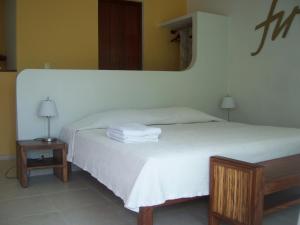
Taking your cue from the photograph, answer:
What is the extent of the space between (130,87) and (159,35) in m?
1.58

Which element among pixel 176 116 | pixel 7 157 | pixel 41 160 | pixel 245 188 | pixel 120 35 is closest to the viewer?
pixel 245 188

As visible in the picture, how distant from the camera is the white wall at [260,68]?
366 cm

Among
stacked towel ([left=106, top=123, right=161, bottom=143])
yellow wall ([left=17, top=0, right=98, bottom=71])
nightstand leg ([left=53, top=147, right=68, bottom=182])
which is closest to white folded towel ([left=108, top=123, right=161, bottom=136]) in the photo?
stacked towel ([left=106, top=123, right=161, bottom=143])

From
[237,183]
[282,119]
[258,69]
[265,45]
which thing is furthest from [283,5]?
[237,183]

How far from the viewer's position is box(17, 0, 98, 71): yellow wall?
4180 mm

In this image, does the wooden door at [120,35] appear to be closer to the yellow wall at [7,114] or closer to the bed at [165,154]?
the yellow wall at [7,114]

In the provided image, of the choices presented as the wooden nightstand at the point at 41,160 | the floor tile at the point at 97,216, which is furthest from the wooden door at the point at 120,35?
the floor tile at the point at 97,216

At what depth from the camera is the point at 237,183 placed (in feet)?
6.30

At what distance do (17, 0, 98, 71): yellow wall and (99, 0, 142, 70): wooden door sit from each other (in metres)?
0.27

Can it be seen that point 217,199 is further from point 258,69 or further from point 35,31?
point 35,31

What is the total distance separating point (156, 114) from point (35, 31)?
1908mm

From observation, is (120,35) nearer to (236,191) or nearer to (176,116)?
(176,116)

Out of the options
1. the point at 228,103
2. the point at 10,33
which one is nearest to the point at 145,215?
the point at 228,103

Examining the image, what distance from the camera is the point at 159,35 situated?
16.9 feet
